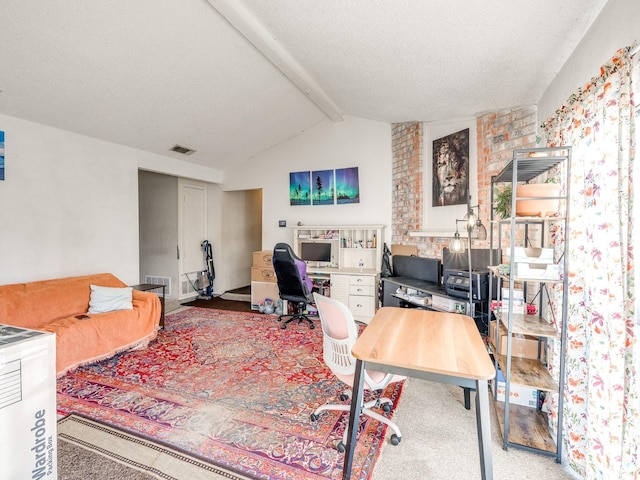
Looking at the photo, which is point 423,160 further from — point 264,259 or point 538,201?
point 264,259

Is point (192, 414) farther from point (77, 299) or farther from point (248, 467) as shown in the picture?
point (77, 299)

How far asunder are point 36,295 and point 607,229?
15.4ft

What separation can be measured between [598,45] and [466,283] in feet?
6.27

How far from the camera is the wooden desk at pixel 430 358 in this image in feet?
4.45

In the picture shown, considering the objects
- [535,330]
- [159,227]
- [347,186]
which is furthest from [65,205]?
[535,330]

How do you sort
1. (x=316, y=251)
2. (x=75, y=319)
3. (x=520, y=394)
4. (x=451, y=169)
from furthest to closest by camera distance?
(x=316, y=251)
(x=451, y=169)
(x=75, y=319)
(x=520, y=394)

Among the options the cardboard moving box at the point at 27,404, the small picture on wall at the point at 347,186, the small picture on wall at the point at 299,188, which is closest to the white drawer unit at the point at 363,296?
the small picture on wall at the point at 347,186

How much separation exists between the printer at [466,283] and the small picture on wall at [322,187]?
2.65m

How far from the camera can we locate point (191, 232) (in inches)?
234

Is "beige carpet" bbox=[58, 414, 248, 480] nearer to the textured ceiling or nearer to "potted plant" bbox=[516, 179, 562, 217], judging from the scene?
"potted plant" bbox=[516, 179, 562, 217]

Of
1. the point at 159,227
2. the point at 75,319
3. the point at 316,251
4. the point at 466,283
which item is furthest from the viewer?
the point at 159,227

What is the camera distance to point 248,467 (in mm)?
1733

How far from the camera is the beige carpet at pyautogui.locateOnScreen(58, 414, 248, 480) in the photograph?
1675 millimetres

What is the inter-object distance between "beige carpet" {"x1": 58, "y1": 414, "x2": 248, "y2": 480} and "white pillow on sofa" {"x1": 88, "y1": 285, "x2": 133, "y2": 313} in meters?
1.64
